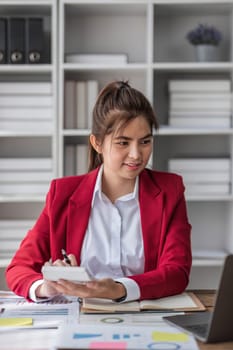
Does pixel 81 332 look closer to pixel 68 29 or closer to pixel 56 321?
pixel 56 321

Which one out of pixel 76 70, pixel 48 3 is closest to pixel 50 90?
pixel 76 70

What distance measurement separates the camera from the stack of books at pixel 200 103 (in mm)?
3352

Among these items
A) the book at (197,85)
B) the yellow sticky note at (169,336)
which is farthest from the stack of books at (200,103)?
the yellow sticky note at (169,336)

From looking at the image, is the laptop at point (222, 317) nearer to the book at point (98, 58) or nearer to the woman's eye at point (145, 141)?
the woman's eye at point (145, 141)

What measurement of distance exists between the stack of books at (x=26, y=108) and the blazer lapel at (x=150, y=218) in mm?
1488

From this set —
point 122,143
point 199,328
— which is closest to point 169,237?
point 122,143

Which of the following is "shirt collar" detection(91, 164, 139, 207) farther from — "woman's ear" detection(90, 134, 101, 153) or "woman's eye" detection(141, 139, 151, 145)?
"woman's eye" detection(141, 139, 151, 145)

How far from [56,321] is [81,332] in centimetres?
19

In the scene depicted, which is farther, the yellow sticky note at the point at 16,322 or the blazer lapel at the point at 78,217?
the blazer lapel at the point at 78,217

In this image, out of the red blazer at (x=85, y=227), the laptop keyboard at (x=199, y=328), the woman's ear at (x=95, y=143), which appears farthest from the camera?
the woman's ear at (x=95, y=143)

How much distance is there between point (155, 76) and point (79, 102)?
1.69 ft

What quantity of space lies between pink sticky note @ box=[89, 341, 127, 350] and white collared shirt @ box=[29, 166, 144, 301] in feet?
2.10

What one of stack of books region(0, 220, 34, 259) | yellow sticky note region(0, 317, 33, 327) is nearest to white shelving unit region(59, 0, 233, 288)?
stack of books region(0, 220, 34, 259)

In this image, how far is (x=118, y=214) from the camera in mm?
1959
